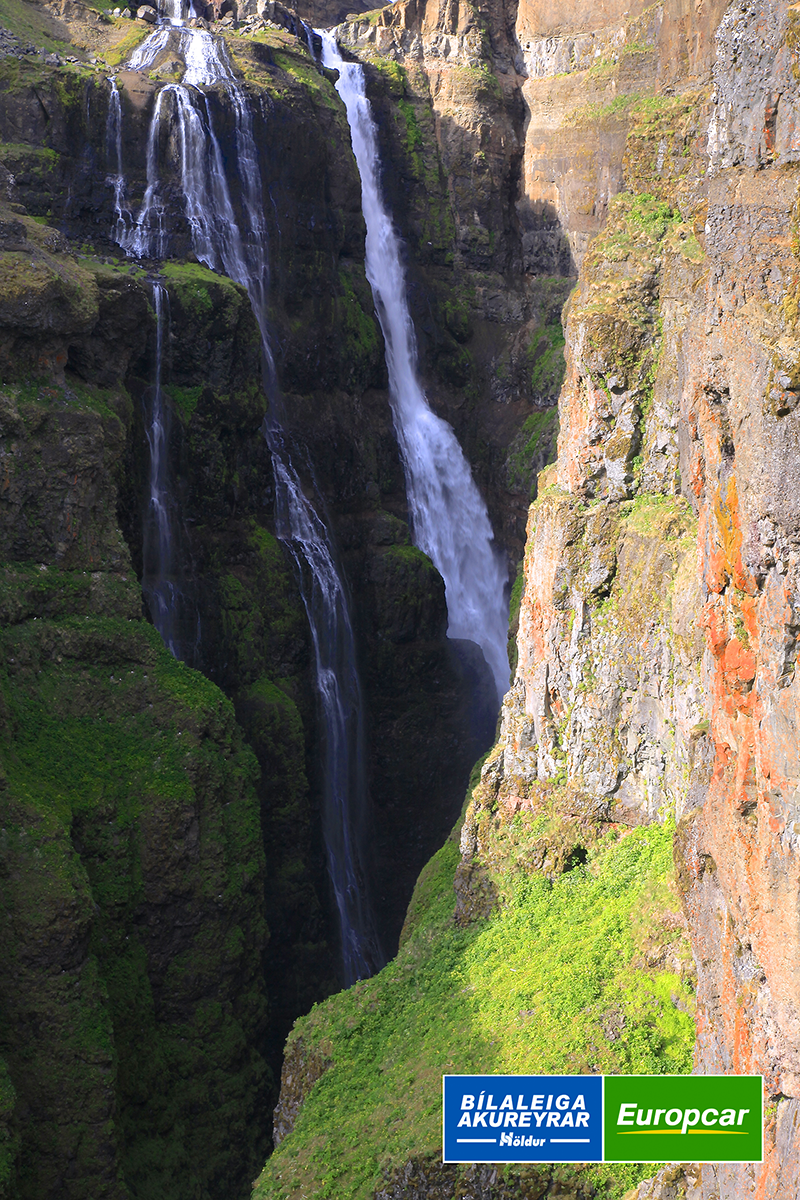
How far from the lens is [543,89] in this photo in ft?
153

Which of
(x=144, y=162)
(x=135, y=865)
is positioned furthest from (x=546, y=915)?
(x=144, y=162)

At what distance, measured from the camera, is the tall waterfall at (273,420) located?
115 ft

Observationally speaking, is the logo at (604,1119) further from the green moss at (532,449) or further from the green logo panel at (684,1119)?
the green moss at (532,449)

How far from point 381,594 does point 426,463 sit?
300 inches

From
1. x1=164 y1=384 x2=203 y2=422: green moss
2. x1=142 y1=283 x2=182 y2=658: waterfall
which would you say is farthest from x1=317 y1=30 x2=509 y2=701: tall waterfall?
x1=142 y1=283 x2=182 y2=658: waterfall

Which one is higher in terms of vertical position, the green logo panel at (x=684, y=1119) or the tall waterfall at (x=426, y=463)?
the tall waterfall at (x=426, y=463)

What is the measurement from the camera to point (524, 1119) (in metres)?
16.0

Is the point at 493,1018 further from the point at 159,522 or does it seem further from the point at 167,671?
the point at 159,522

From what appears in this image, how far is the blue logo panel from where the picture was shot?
15148mm

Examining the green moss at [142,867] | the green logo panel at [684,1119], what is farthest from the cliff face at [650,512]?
the green moss at [142,867]

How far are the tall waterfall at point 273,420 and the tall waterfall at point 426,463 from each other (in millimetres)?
6224

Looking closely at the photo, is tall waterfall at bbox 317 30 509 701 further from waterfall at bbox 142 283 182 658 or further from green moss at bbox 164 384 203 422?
waterfall at bbox 142 283 182 658

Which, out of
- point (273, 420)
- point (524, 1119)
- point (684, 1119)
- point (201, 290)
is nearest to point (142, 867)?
point (524, 1119)

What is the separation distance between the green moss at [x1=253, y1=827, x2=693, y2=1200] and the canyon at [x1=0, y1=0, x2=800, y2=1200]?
100 millimetres
